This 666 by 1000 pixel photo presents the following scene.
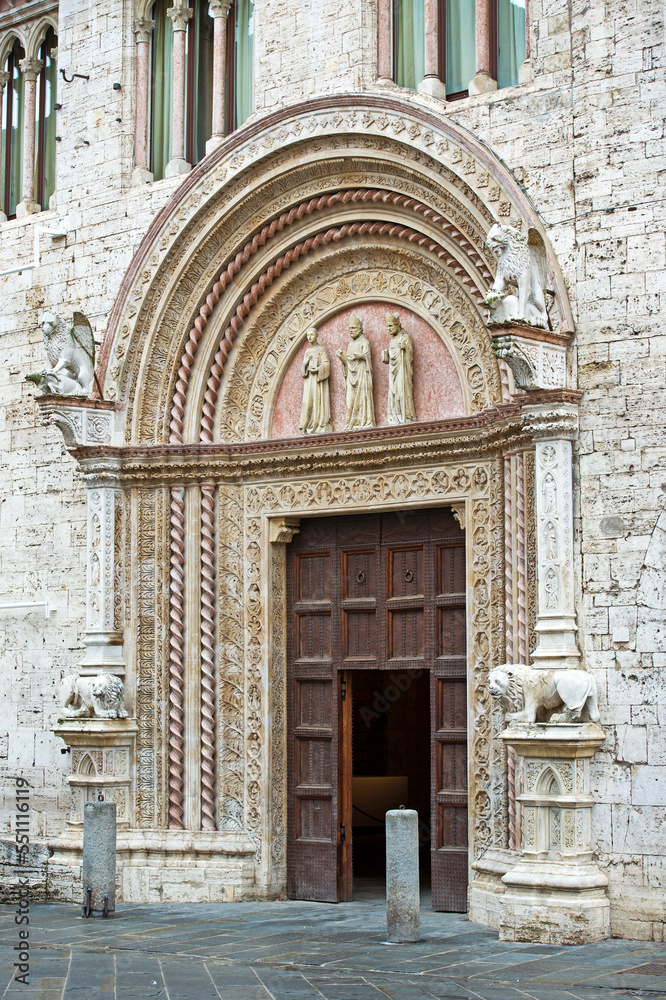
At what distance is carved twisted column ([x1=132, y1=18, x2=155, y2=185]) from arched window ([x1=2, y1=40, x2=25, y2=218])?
1799mm

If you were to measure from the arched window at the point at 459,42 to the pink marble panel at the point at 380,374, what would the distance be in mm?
1941

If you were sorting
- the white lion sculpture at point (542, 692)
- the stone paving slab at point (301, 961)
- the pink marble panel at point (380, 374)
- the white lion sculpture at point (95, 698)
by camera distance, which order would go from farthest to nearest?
the white lion sculpture at point (95, 698) < the pink marble panel at point (380, 374) < the white lion sculpture at point (542, 692) < the stone paving slab at point (301, 961)

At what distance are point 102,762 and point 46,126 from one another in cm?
653

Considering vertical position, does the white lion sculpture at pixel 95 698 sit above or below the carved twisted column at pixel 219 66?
below

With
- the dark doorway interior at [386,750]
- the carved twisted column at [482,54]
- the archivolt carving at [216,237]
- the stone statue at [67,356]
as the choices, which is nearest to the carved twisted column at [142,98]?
the archivolt carving at [216,237]

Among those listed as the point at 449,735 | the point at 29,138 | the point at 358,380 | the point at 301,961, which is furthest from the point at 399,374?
the point at 29,138

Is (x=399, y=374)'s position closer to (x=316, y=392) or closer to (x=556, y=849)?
(x=316, y=392)

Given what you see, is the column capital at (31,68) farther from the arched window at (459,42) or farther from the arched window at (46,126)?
the arched window at (459,42)

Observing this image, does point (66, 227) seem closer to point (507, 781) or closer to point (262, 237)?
point (262, 237)

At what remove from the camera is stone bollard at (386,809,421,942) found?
9.80m

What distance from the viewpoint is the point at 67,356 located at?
12.8 meters

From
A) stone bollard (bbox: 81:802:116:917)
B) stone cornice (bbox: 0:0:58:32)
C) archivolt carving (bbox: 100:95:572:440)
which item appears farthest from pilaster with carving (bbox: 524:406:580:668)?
stone cornice (bbox: 0:0:58:32)

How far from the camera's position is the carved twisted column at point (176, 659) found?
12688mm

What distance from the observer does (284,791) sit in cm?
1262
